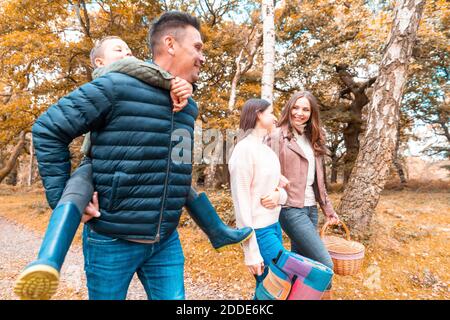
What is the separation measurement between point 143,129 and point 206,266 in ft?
12.8

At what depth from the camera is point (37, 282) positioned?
103cm

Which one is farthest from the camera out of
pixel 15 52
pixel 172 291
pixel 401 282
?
pixel 15 52

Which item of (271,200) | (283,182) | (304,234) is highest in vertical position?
(283,182)

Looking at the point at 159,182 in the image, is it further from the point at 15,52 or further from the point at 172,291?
the point at 15,52

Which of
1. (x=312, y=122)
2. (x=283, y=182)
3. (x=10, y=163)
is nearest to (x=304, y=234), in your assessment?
(x=283, y=182)

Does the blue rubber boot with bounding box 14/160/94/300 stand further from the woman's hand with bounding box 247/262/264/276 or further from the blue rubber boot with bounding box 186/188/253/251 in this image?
the woman's hand with bounding box 247/262/264/276

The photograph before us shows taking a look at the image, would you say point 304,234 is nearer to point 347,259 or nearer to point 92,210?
point 347,259

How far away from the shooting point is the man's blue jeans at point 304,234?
2.46 meters

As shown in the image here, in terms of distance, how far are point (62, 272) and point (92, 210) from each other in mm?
4223

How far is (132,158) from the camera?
4.82ft

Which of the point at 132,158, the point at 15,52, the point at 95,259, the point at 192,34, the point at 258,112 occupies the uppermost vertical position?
the point at 15,52

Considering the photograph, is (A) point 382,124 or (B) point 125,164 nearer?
(B) point 125,164

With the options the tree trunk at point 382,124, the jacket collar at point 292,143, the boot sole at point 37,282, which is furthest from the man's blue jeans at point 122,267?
the tree trunk at point 382,124

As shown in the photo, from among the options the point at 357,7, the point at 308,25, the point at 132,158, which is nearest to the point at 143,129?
the point at 132,158
